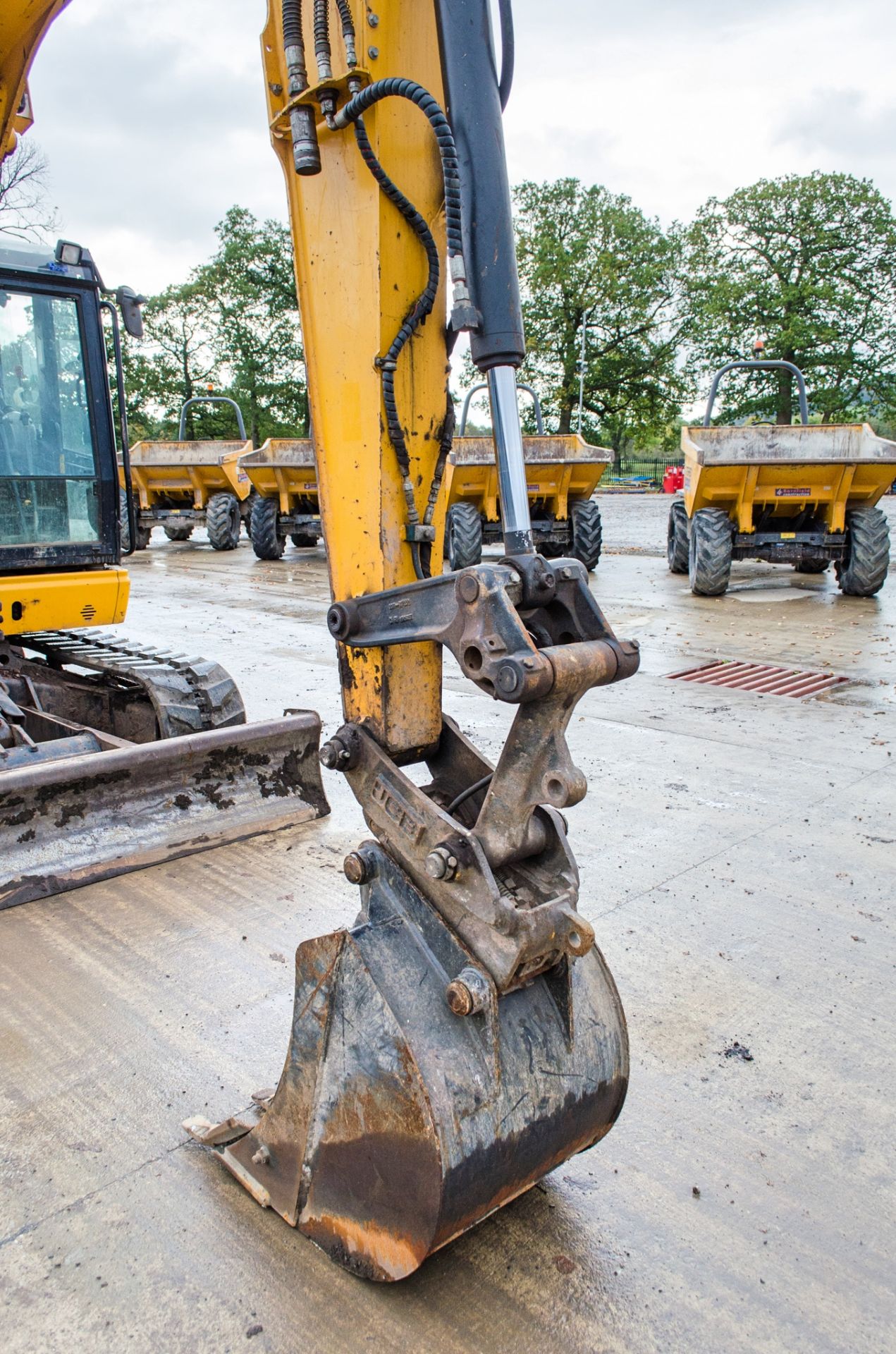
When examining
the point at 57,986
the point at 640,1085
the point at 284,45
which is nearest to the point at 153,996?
the point at 57,986

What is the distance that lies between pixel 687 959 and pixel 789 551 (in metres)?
8.78

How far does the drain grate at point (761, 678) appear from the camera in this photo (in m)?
7.02

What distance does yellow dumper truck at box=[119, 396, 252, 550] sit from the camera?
18.5 metres

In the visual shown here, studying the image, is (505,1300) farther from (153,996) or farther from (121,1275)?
(153,996)

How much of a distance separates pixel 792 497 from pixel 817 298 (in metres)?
28.9

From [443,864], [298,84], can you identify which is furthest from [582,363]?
[443,864]

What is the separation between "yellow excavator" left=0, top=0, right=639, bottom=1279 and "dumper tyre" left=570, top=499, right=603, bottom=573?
1129 cm

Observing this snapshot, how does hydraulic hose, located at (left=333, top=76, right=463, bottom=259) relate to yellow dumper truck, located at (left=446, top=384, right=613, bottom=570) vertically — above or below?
above

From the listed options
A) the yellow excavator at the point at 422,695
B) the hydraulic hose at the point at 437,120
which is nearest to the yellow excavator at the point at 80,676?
the yellow excavator at the point at 422,695

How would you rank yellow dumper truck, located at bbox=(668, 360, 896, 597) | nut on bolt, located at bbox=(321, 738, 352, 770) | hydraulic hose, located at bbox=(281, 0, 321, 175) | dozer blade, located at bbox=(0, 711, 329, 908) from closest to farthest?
hydraulic hose, located at bbox=(281, 0, 321, 175), nut on bolt, located at bbox=(321, 738, 352, 770), dozer blade, located at bbox=(0, 711, 329, 908), yellow dumper truck, located at bbox=(668, 360, 896, 597)

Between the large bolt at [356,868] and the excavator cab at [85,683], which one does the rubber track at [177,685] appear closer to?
the excavator cab at [85,683]

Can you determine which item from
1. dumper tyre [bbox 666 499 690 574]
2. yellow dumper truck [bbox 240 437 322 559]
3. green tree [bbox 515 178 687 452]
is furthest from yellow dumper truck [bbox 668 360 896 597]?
green tree [bbox 515 178 687 452]

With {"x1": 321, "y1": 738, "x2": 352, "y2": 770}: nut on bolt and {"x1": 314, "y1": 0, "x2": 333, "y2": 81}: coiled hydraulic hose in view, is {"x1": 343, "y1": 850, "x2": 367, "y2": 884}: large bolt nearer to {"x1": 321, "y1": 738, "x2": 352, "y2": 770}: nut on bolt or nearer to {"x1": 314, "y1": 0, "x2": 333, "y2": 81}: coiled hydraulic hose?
{"x1": 321, "y1": 738, "x2": 352, "y2": 770}: nut on bolt

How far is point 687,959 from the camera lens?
3.30m
